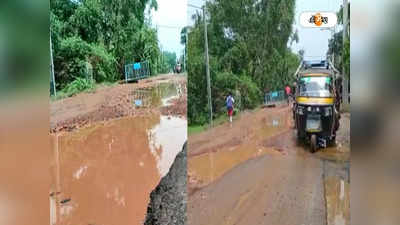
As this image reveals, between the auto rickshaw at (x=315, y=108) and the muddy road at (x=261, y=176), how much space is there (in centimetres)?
6

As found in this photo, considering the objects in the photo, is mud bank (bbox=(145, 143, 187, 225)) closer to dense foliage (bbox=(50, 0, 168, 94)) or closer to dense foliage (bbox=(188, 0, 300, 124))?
dense foliage (bbox=(188, 0, 300, 124))

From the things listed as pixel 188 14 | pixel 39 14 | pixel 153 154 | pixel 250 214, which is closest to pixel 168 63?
pixel 188 14

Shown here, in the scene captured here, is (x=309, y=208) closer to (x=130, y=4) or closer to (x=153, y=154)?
(x=153, y=154)

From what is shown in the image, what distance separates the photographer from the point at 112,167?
90.6 inches

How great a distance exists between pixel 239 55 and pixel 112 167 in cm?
103

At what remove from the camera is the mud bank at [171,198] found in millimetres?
2375

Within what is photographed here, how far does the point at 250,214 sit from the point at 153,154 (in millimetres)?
688

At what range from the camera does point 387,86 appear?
1.72m

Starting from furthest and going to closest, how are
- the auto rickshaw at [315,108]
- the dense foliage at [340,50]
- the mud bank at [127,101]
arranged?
the mud bank at [127,101]
the auto rickshaw at [315,108]
the dense foliage at [340,50]

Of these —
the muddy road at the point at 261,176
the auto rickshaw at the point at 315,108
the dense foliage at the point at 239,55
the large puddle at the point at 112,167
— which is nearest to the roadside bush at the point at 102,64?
the large puddle at the point at 112,167

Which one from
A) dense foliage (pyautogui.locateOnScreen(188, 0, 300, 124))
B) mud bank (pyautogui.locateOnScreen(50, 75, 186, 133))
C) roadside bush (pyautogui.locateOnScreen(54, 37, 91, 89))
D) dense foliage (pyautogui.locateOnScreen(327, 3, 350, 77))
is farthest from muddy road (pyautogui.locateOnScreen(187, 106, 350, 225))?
roadside bush (pyautogui.locateOnScreen(54, 37, 91, 89))

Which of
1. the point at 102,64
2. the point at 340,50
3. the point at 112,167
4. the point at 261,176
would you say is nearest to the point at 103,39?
the point at 102,64

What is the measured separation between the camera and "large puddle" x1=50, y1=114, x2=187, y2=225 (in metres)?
2.27

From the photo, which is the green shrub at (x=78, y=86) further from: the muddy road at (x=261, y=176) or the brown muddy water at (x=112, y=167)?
the muddy road at (x=261, y=176)
